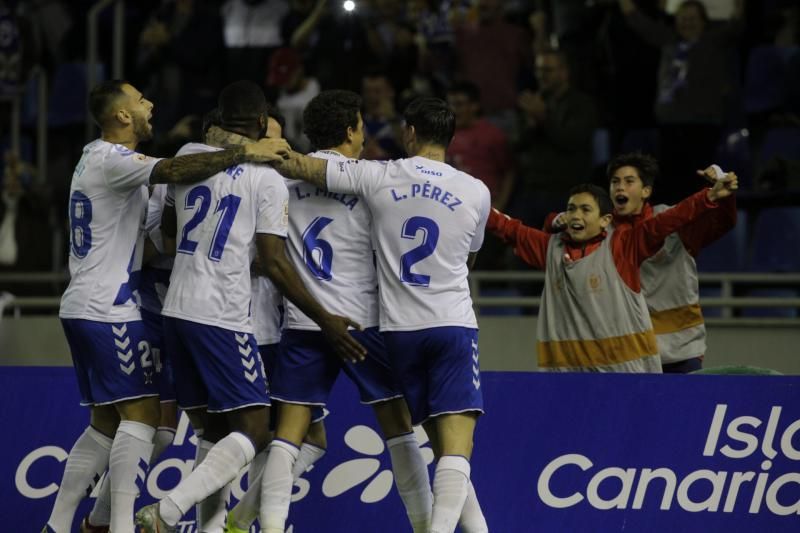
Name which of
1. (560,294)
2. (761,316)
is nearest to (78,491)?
(560,294)

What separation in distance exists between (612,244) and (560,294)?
0.39 metres

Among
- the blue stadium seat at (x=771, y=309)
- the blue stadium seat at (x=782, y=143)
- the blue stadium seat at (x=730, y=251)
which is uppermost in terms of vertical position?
the blue stadium seat at (x=782, y=143)

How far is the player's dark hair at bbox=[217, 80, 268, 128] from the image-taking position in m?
6.67

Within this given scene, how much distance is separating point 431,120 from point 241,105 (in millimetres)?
886

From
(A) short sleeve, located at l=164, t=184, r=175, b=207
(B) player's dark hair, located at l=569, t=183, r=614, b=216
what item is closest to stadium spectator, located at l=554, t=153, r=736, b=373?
(B) player's dark hair, located at l=569, t=183, r=614, b=216

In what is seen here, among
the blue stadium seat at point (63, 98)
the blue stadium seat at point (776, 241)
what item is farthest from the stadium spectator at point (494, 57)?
the blue stadium seat at point (63, 98)

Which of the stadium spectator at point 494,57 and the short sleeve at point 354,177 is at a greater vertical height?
the stadium spectator at point 494,57

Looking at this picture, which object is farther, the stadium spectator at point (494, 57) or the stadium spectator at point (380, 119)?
the stadium spectator at point (494, 57)

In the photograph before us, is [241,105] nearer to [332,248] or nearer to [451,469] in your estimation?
[332,248]

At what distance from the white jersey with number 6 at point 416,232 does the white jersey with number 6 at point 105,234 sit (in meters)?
0.99

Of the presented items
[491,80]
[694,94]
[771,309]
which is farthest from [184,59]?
[771,309]

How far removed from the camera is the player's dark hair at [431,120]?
669 centimetres

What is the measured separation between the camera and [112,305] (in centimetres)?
677

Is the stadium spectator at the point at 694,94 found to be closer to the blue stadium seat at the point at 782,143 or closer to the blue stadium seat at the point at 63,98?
the blue stadium seat at the point at 782,143
